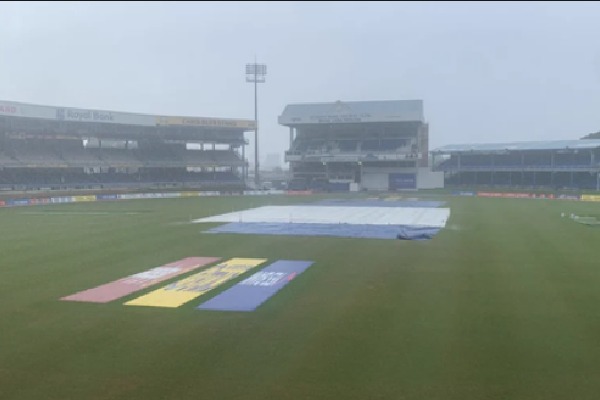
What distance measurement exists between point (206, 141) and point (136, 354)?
77.8 metres

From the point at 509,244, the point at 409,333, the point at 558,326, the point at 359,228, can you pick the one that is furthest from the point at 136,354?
the point at 359,228

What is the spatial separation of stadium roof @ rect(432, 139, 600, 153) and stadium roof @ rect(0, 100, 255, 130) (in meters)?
35.1

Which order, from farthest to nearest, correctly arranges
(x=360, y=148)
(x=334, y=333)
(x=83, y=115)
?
(x=360, y=148) < (x=83, y=115) < (x=334, y=333)

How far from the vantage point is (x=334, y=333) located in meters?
12.4

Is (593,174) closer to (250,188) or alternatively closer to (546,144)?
(546,144)

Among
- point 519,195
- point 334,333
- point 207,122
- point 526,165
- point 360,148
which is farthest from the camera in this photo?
point 360,148

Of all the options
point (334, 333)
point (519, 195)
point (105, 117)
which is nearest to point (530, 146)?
point (519, 195)

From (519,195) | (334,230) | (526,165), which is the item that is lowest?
(334,230)

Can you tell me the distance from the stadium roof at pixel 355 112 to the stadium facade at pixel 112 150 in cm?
1106

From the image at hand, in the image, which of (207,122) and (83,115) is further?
(207,122)

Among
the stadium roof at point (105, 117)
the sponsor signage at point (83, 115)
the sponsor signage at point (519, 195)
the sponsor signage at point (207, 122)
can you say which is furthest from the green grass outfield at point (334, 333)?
the sponsor signage at point (207, 122)

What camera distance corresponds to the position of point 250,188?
284ft

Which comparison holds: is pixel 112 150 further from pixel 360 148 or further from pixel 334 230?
pixel 334 230

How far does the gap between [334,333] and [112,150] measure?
246 ft
